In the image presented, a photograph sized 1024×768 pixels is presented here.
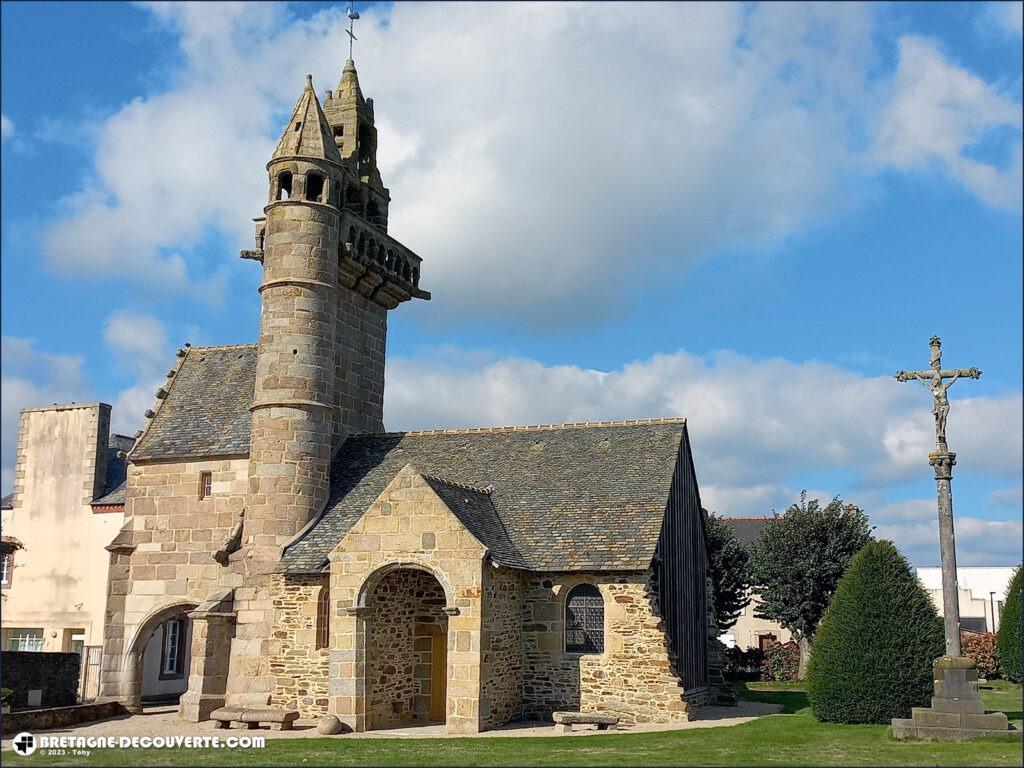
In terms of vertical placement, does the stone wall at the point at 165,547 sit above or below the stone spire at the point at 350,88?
below

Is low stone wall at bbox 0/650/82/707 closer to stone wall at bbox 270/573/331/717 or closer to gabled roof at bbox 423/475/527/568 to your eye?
stone wall at bbox 270/573/331/717

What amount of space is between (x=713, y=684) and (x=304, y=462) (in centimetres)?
1200

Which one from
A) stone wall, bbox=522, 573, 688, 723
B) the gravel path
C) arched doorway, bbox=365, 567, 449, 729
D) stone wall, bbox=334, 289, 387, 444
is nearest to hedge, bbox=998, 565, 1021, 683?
the gravel path

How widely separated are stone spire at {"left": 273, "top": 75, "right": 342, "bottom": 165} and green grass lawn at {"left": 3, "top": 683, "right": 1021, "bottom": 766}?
14037 mm

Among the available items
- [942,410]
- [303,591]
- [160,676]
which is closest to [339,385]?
[303,591]

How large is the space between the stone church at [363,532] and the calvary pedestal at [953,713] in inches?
193

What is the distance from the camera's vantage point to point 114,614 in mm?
25203

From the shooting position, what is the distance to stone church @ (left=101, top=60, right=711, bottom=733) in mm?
20656

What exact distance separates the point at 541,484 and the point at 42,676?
11.5 metres

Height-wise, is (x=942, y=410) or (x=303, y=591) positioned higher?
(x=942, y=410)

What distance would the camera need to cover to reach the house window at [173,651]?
2972cm

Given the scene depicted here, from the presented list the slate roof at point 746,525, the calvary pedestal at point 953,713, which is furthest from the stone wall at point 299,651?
the slate roof at point 746,525

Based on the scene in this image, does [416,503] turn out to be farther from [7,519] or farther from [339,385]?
[7,519]

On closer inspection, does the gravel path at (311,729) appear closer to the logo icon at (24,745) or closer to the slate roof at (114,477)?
the logo icon at (24,745)
